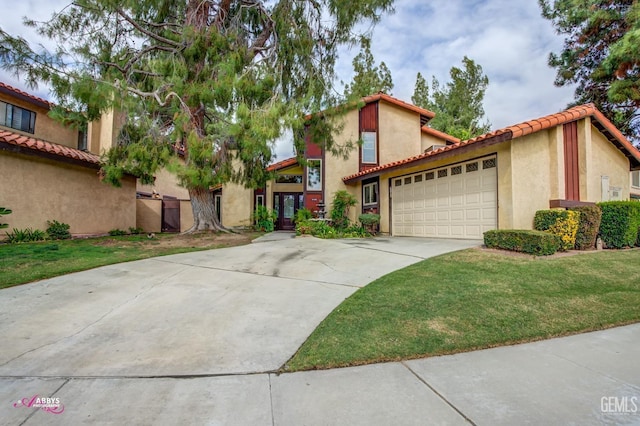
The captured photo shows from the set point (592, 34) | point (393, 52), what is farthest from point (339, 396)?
point (592, 34)

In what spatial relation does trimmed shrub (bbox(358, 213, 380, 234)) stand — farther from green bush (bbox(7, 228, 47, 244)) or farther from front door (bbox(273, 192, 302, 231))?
green bush (bbox(7, 228, 47, 244))

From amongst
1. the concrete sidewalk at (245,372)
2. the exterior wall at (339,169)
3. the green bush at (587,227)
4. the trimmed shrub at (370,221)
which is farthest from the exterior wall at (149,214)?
the green bush at (587,227)

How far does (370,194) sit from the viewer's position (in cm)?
1466

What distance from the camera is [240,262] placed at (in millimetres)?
6852

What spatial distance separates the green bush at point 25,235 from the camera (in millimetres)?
9031

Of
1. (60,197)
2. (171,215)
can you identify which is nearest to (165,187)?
(171,215)

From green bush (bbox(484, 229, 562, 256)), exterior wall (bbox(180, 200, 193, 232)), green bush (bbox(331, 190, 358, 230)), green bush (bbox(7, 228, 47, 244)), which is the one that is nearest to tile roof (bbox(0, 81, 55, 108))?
green bush (bbox(7, 228, 47, 244))

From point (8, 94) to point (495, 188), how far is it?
53.8 feet

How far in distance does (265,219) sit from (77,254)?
974 cm

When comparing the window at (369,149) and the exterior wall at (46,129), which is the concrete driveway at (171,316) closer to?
the window at (369,149)

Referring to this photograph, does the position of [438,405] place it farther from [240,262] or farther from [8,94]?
[8,94]

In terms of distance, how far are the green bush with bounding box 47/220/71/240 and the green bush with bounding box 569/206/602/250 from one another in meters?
14.6

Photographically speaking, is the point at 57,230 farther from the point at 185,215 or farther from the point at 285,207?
the point at 285,207

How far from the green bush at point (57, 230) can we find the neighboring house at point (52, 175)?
7.3 inches
